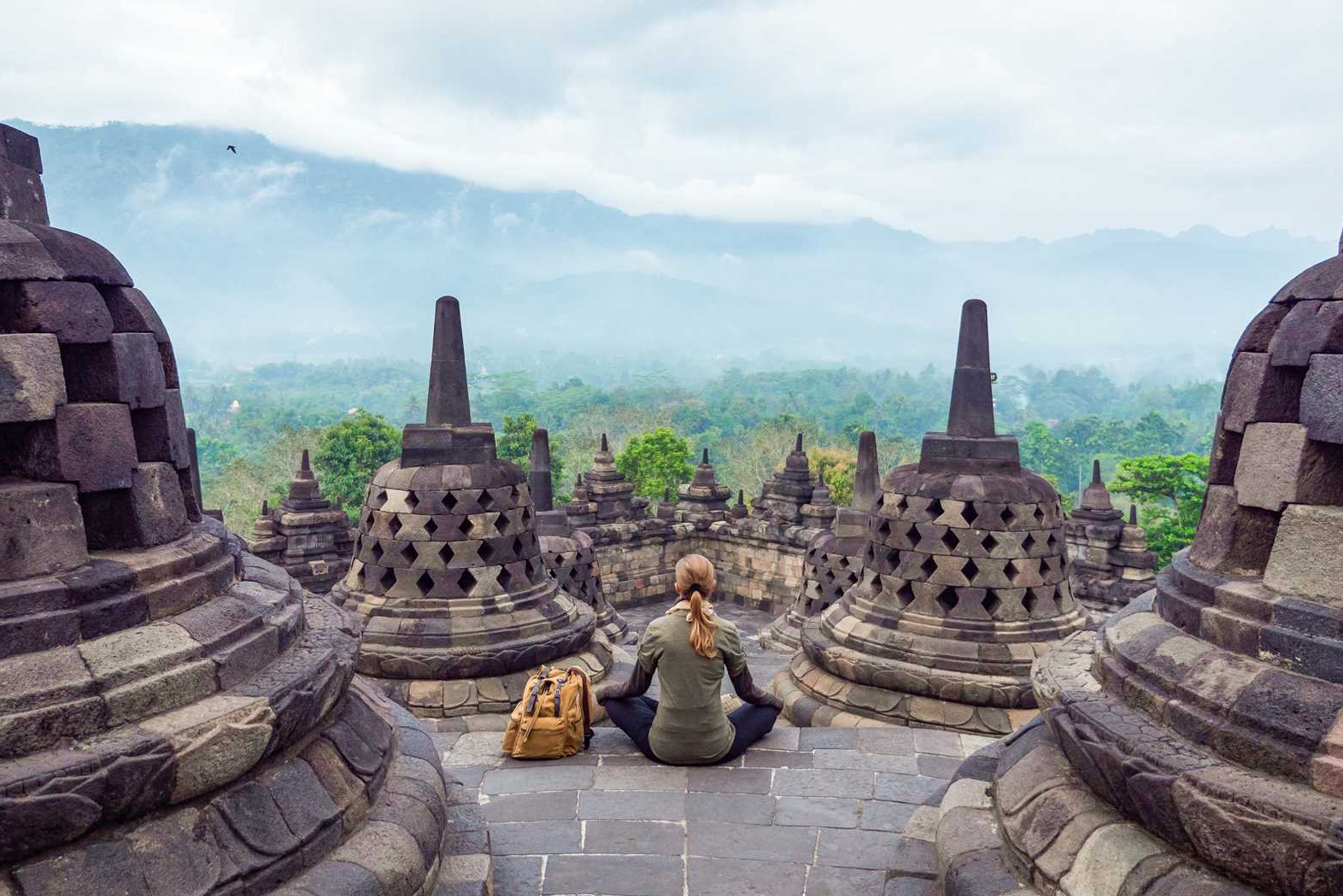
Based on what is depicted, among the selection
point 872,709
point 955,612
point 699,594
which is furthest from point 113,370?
point 955,612

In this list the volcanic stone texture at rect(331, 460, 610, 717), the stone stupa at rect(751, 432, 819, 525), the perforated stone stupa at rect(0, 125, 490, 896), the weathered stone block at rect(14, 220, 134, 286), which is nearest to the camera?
the perforated stone stupa at rect(0, 125, 490, 896)

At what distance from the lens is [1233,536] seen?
3.32 meters

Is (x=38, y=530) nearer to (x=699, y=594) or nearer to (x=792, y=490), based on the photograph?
(x=699, y=594)

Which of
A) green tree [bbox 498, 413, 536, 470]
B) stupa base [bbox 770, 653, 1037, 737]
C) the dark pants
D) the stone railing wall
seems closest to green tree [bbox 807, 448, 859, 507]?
green tree [bbox 498, 413, 536, 470]

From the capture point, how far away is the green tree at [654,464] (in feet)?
118

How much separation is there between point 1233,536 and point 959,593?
3.59m

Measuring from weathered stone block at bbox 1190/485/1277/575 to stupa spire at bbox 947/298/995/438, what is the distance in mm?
3577

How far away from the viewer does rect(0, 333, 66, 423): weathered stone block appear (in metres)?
2.85

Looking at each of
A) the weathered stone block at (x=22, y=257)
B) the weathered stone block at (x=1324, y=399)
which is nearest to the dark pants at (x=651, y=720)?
the weathered stone block at (x=1324, y=399)

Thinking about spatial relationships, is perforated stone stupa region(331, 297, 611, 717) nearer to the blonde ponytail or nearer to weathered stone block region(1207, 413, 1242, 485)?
the blonde ponytail

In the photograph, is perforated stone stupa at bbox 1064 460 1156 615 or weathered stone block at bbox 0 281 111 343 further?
perforated stone stupa at bbox 1064 460 1156 615

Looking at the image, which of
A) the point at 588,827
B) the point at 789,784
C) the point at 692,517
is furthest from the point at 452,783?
the point at 692,517

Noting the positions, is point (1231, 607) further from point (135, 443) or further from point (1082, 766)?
point (135, 443)

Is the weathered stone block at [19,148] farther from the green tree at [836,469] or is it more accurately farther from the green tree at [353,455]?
the green tree at [836,469]
